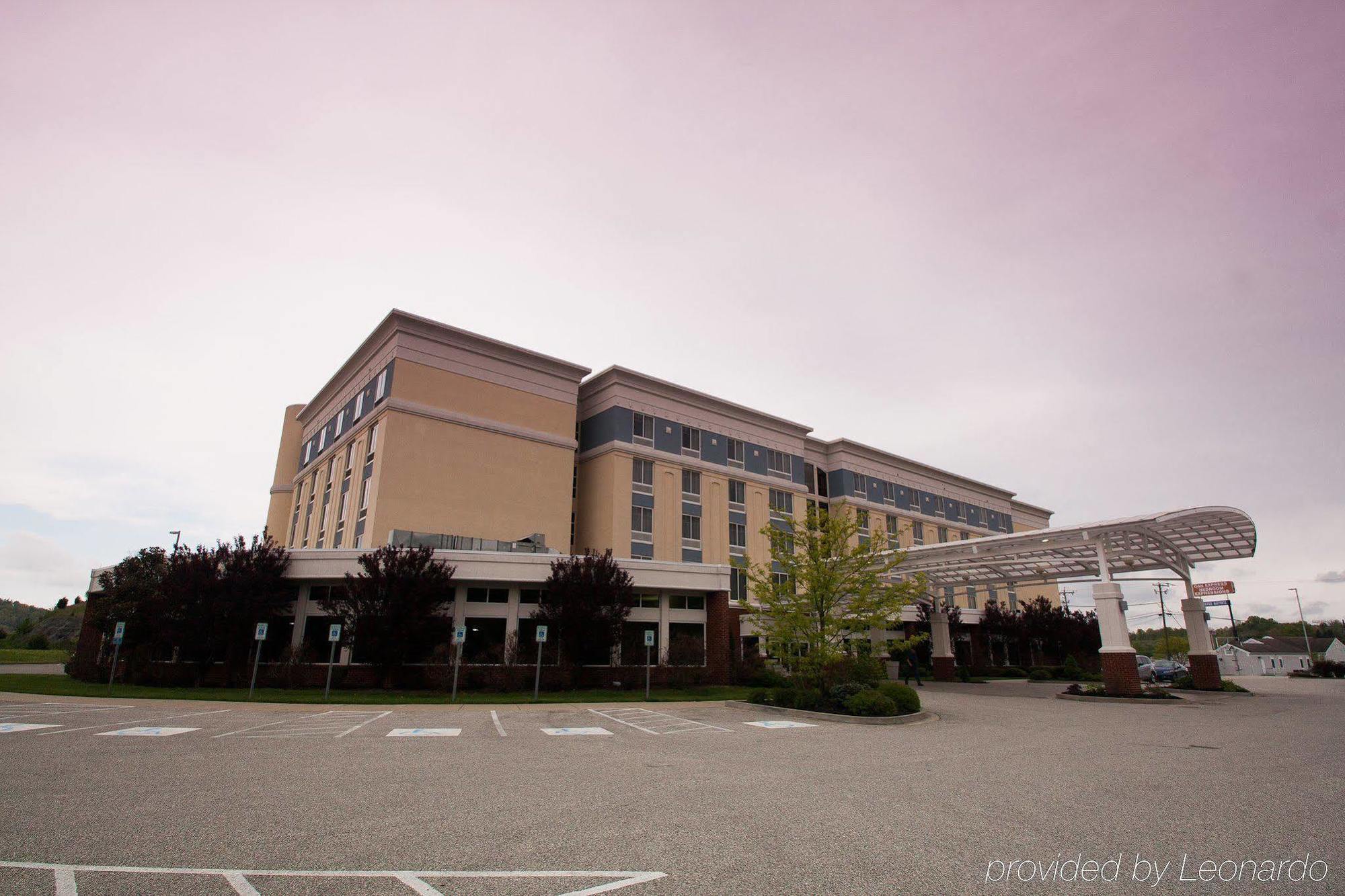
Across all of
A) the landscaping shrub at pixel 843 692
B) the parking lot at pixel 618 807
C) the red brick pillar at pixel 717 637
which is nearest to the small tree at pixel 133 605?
the parking lot at pixel 618 807

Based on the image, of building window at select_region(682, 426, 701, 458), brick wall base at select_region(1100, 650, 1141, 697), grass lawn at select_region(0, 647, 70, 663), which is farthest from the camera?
grass lawn at select_region(0, 647, 70, 663)

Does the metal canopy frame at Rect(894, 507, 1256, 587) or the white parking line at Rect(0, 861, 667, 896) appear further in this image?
the metal canopy frame at Rect(894, 507, 1256, 587)

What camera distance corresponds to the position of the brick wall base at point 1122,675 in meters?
28.4

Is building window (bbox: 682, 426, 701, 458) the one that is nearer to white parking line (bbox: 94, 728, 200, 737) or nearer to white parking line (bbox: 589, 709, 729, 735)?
white parking line (bbox: 589, 709, 729, 735)

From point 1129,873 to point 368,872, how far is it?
6.49 meters

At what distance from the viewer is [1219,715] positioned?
2158 cm

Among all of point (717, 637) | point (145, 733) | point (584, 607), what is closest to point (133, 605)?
point (584, 607)

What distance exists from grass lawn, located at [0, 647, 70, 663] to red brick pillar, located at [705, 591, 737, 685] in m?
47.8

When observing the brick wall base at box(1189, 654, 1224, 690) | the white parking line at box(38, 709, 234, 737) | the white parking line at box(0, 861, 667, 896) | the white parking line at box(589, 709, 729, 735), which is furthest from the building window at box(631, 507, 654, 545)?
the white parking line at box(0, 861, 667, 896)

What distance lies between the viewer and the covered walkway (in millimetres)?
29234

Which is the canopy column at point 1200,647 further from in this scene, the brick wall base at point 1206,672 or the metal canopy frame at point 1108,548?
the metal canopy frame at point 1108,548

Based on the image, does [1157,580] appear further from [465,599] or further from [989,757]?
[465,599]

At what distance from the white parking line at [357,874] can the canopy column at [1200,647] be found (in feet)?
124

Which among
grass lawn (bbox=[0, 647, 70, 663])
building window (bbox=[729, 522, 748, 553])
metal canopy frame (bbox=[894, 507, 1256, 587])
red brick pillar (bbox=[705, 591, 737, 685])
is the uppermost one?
building window (bbox=[729, 522, 748, 553])
